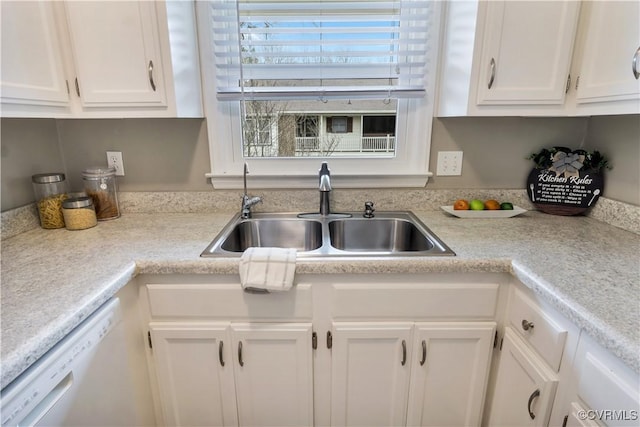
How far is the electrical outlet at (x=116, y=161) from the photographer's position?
5.15ft

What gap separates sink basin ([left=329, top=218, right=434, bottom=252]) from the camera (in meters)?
1.52

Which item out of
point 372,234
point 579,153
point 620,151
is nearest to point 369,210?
point 372,234

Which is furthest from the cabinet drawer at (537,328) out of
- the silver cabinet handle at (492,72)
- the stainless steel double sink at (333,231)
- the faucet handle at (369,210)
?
the silver cabinet handle at (492,72)

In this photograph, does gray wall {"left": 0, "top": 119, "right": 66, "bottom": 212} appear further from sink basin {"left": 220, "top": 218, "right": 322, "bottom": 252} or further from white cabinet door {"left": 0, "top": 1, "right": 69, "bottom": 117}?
sink basin {"left": 220, "top": 218, "right": 322, "bottom": 252}

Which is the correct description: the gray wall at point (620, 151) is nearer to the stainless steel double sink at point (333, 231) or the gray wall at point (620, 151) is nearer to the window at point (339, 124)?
the stainless steel double sink at point (333, 231)

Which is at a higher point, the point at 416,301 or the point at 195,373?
the point at 416,301

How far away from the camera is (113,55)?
3.95ft

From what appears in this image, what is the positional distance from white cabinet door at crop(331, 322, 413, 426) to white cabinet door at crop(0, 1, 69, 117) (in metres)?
1.28

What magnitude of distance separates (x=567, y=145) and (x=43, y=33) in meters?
2.23

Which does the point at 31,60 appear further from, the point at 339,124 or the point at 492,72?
the point at 492,72

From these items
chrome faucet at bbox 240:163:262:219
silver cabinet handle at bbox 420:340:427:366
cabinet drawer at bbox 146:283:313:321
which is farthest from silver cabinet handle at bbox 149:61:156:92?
silver cabinet handle at bbox 420:340:427:366

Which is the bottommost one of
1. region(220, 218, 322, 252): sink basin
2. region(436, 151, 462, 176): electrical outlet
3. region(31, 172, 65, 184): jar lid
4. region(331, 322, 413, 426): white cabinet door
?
region(331, 322, 413, 426): white cabinet door

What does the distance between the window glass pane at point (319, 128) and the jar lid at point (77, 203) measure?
2.32 feet

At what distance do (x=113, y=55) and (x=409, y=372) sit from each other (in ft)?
5.20
